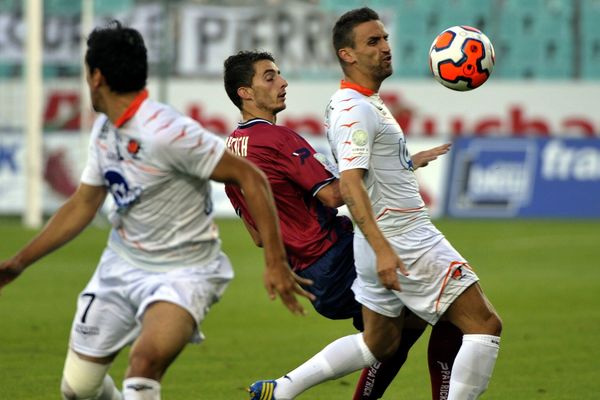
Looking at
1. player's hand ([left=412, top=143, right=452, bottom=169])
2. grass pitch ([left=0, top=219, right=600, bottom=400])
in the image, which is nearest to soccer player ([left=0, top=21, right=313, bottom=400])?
player's hand ([left=412, top=143, right=452, bottom=169])

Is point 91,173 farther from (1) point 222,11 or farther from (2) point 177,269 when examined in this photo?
(1) point 222,11

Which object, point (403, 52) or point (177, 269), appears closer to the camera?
point (177, 269)

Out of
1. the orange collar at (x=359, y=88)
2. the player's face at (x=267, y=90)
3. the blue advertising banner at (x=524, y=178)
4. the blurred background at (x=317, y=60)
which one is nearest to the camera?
the orange collar at (x=359, y=88)

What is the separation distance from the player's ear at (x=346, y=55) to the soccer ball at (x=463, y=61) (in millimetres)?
771

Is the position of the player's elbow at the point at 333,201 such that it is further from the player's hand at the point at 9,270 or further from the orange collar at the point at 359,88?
the player's hand at the point at 9,270

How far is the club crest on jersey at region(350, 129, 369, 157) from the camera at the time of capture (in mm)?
6297

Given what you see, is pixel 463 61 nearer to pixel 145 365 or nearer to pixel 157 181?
pixel 157 181

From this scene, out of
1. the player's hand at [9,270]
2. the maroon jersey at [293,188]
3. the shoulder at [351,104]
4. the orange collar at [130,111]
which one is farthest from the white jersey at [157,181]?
the maroon jersey at [293,188]

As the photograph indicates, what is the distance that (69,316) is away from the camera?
12570 mm

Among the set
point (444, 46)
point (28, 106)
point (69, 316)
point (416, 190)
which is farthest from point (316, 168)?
point (28, 106)

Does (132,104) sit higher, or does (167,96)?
(132,104)

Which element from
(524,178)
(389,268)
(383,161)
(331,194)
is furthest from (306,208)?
(524,178)

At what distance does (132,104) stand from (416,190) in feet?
5.98

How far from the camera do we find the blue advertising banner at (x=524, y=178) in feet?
80.9
